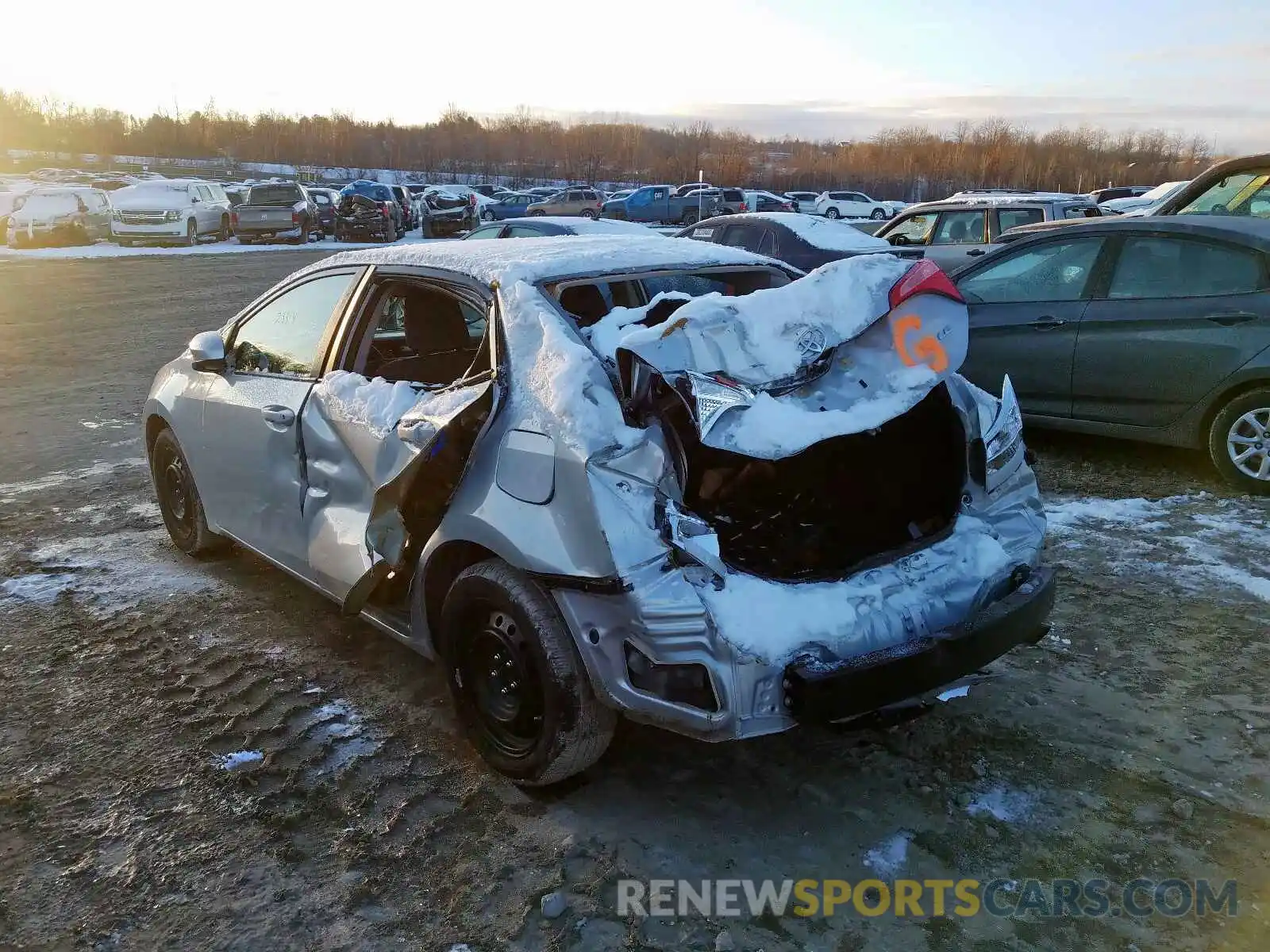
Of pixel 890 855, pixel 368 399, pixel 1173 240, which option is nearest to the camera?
pixel 890 855

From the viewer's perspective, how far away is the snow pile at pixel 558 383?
8.46 feet

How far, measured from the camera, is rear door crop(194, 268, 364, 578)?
375 centimetres

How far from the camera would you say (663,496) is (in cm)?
253

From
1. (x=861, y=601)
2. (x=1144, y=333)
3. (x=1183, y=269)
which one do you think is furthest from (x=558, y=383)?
(x=1183, y=269)

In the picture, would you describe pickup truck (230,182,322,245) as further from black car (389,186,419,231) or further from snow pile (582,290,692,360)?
snow pile (582,290,692,360)

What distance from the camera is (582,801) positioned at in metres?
2.91

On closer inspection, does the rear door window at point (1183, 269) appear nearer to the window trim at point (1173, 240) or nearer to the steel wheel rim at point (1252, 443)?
the window trim at point (1173, 240)

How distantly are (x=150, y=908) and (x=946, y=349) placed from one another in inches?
109

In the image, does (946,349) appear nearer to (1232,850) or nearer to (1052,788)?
(1052,788)

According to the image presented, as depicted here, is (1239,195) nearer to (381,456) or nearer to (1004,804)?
(1004,804)

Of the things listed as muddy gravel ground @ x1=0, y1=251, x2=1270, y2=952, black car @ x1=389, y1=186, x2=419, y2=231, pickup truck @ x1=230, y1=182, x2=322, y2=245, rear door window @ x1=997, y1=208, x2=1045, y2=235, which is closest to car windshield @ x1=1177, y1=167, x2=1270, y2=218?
rear door window @ x1=997, y1=208, x2=1045, y2=235

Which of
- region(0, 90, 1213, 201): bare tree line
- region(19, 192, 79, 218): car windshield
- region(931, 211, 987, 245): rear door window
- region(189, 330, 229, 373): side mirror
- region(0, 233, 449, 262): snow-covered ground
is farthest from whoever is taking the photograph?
region(0, 90, 1213, 201): bare tree line

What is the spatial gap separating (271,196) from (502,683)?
27989mm

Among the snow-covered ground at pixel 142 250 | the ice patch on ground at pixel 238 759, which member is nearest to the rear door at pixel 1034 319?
the ice patch on ground at pixel 238 759
